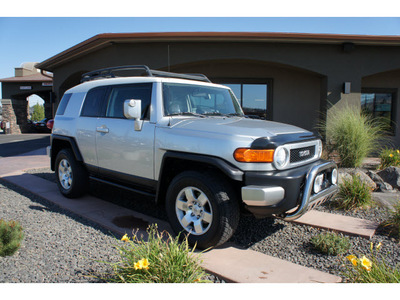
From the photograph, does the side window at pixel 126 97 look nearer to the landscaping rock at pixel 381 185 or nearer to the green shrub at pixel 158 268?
the green shrub at pixel 158 268

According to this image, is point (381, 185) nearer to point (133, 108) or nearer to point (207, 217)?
point (207, 217)

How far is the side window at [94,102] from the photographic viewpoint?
15.2 ft

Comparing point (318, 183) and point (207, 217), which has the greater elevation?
point (318, 183)

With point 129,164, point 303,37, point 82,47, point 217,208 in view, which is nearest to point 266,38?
point 303,37

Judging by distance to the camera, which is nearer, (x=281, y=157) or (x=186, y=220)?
(x=281, y=157)

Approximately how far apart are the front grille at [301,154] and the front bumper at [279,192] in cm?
16

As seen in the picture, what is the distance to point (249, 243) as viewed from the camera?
357cm

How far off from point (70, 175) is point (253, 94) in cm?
762

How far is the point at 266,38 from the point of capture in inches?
347

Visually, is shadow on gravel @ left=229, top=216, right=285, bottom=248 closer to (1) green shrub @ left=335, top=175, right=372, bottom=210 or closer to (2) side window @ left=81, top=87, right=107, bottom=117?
(1) green shrub @ left=335, top=175, right=372, bottom=210

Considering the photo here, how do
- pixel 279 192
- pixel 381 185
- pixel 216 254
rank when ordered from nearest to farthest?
1. pixel 279 192
2. pixel 216 254
3. pixel 381 185

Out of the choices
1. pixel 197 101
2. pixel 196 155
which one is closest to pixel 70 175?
pixel 197 101

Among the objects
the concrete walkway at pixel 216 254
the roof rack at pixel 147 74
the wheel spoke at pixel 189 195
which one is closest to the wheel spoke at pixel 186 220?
the wheel spoke at pixel 189 195

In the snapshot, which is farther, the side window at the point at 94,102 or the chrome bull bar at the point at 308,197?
the side window at the point at 94,102
